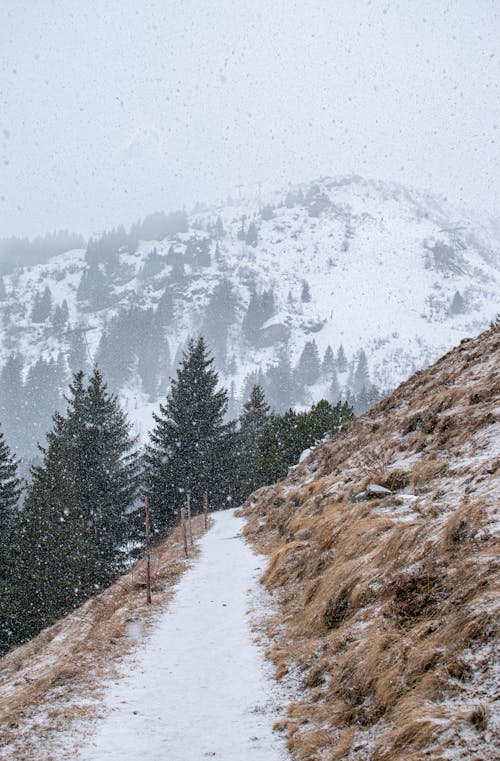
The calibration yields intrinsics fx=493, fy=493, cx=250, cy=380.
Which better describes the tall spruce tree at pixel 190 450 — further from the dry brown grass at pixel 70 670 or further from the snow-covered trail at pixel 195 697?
the snow-covered trail at pixel 195 697

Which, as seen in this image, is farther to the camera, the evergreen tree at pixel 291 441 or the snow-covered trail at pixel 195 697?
the evergreen tree at pixel 291 441

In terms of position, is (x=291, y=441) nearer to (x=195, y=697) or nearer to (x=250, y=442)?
(x=250, y=442)

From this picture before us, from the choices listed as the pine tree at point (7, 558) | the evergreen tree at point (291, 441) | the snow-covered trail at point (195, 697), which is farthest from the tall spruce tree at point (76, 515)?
the snow-covered trail at point (195, 697)

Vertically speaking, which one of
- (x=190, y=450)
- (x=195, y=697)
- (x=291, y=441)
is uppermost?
(x=190, y=450)

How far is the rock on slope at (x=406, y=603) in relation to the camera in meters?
3.87

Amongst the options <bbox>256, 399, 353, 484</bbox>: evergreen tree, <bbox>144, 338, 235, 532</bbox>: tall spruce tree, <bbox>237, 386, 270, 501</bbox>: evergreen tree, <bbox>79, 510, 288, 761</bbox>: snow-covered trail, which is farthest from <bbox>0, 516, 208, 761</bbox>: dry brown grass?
<bbox>237, 386, 270, 501</bbox>: evergreen tree

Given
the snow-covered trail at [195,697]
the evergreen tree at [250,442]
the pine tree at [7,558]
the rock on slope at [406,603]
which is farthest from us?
the evergreen tree at [250,442]

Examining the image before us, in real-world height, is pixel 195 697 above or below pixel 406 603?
below

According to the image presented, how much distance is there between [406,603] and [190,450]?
116 feet

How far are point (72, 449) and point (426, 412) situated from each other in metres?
25.6

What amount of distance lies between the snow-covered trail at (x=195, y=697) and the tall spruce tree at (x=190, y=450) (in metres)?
26.9

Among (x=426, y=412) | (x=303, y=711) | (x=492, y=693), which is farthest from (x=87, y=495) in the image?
(x=492, y=693)

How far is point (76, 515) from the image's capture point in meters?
27.5

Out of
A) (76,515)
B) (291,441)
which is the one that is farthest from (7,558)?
(291,441)
